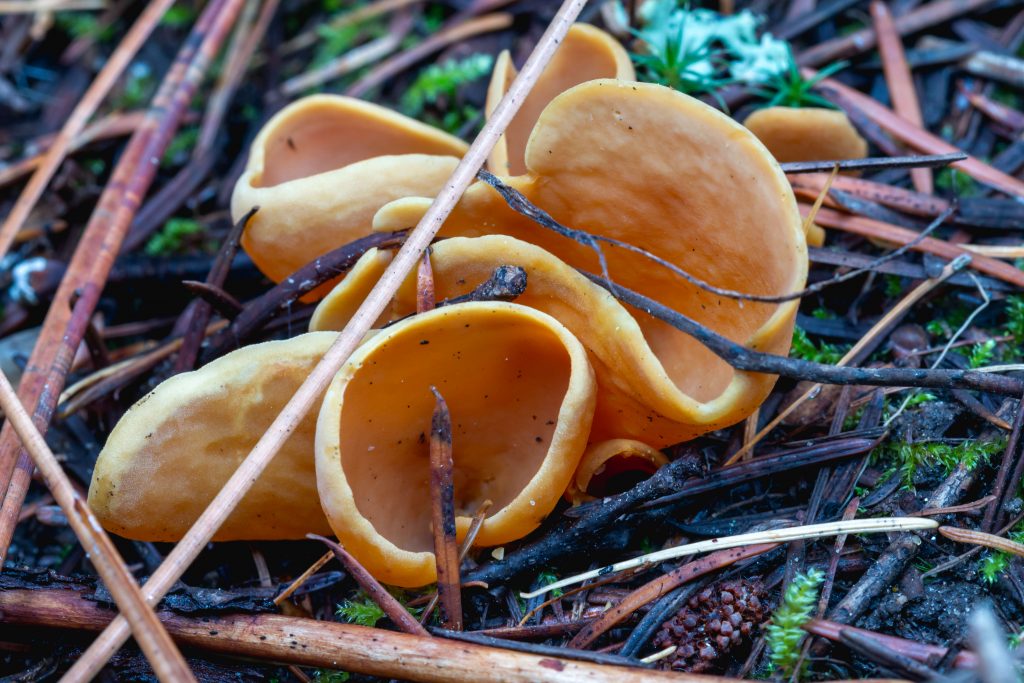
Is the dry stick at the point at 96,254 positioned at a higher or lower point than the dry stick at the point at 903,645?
higher

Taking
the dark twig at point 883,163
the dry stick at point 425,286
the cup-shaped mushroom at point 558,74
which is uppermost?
the cup-shaped mushroom at point 558,74

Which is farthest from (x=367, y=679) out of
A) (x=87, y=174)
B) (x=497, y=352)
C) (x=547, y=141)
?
(x=87, y=174)

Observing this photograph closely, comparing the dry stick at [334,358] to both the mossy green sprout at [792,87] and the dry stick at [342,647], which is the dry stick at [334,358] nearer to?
the dry stick at [342,647]

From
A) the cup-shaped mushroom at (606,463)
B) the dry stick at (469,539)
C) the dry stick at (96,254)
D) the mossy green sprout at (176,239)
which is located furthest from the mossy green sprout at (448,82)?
the dry stick at (469,539)

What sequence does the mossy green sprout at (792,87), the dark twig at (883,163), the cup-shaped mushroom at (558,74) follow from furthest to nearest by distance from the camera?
the mossy green sprout at (792,87)
the cup-shaped mushroom at (558,74)
the dark twig at (883,163)

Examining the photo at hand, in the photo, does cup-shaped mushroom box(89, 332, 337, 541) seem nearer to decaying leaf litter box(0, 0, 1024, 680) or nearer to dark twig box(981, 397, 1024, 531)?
decaying leaf litter box(0, 0, 1024, 680)

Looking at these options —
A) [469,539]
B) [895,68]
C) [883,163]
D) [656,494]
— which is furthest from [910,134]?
[469,539]

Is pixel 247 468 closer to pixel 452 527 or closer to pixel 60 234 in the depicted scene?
pixel 452 527
